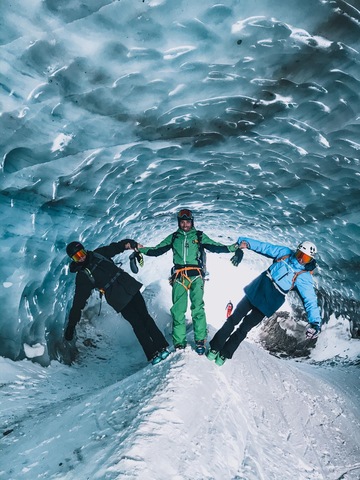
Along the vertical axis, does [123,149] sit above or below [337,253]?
above

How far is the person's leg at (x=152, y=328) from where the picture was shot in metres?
4.57

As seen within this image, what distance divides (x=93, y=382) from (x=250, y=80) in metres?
5.30

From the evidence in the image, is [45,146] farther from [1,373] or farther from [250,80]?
[1,373]

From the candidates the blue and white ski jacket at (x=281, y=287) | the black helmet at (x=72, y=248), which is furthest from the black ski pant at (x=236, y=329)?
the black helmet at (x=72, y=248)

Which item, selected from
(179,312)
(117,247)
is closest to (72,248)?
(117,247)

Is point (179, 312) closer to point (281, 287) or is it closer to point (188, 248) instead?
point (188, 248)

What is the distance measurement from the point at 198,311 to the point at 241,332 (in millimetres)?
679

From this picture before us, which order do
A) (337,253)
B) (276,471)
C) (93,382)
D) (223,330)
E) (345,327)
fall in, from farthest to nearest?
(345,327) → (337,253) → (93,382) → (223,330) → (276,471)

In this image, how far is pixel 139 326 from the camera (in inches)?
182

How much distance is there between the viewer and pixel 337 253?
7.56 metres

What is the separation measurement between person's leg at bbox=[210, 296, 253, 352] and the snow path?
0.33 m

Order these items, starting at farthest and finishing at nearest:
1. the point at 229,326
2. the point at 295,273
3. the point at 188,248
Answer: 1. the point at 188,248
2. the point at 229,326
3. the point at 295,273

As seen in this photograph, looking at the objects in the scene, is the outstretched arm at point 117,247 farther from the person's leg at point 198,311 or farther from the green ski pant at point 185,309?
the person's leg at point 198,311

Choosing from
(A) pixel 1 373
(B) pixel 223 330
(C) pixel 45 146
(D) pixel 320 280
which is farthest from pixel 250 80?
(D) pixel 320 280
